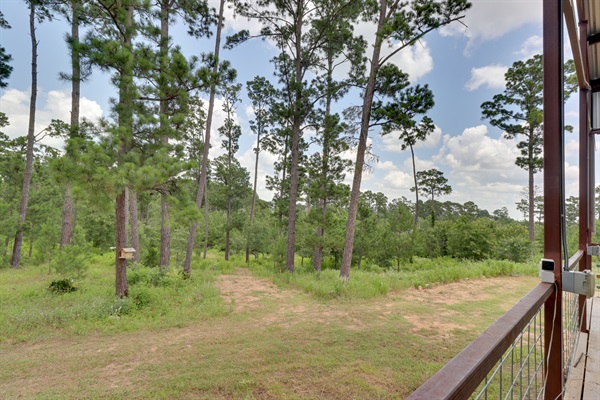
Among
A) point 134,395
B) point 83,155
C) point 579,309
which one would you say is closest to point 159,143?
point 83,155

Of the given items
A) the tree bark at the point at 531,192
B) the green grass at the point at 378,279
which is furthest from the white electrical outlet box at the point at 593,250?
the tree bark at the point at 531,192

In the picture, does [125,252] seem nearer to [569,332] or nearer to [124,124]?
[124,124]

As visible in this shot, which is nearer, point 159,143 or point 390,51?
point 159,143

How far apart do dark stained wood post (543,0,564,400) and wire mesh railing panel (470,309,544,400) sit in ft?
0.20

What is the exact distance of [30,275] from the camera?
26.2 ft

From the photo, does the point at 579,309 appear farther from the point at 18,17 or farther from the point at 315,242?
the point at 18,17

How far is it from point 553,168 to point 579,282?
0.64 m

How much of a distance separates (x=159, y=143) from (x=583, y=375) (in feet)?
22.7

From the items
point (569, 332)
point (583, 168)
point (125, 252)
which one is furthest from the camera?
point (125, 252)

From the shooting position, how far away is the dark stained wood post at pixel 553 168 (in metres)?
1.39

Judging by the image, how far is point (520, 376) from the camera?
1082mm

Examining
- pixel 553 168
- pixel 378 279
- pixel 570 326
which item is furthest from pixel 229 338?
pixel 378 279

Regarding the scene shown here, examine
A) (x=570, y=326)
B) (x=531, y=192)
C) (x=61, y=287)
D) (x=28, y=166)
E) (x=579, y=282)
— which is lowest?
(x=61, y=287)

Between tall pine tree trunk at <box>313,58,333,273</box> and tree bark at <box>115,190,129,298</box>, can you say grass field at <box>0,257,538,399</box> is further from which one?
tall pine tree trunk at <box>313,58,333,273</box>
